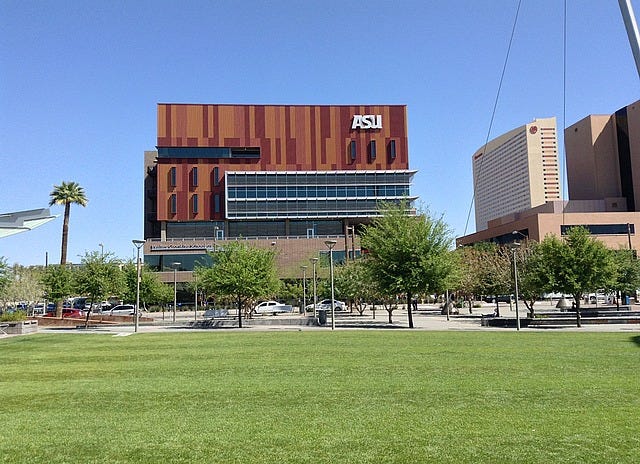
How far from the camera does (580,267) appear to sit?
1421 inches

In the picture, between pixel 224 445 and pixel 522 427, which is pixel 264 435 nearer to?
pixel 224 445

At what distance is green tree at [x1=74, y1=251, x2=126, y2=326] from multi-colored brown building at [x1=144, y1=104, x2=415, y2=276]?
50.1 metres

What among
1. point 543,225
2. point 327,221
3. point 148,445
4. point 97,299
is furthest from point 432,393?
point 543,225

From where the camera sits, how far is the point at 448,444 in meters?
8.36

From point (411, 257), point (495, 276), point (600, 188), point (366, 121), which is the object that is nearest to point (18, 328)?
point (411, 257)

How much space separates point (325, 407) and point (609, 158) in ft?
399

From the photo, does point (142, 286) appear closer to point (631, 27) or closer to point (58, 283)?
point (58, 283)

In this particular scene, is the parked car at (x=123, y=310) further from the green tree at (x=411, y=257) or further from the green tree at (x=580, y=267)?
the green tree at (x=580, y=267)

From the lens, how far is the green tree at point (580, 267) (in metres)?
35.8

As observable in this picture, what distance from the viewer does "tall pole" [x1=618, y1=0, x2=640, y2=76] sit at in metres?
5.92

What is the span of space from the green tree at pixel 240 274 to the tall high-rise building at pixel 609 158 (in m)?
91.6

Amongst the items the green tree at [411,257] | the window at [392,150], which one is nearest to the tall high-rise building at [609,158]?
the window at [392,150]

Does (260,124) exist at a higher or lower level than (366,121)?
lower

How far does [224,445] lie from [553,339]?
1996cm
